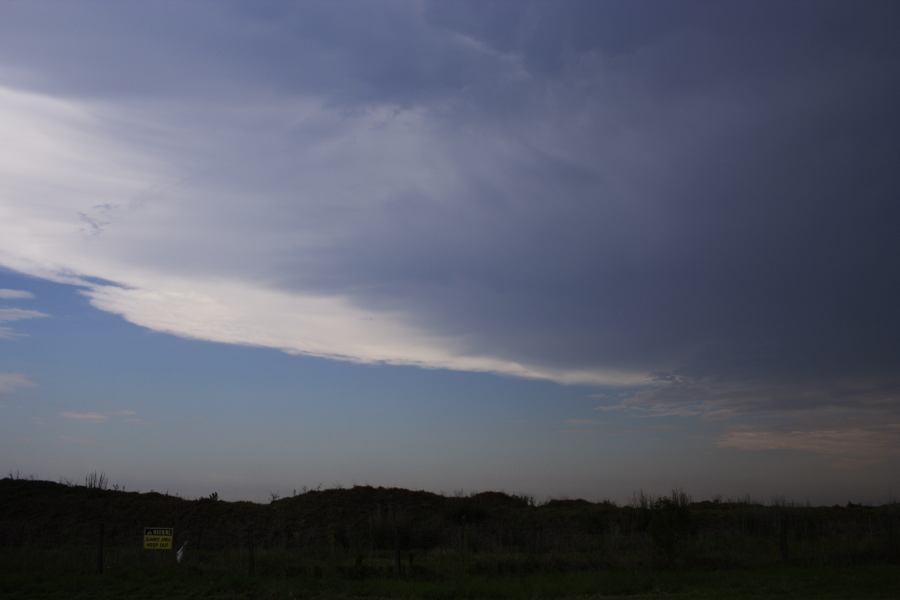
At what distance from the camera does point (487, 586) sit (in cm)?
2216

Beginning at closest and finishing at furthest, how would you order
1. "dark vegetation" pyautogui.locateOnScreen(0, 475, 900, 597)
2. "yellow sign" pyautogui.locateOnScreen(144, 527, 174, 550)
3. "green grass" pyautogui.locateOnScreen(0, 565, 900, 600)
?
"green grass" pyautogui.locateOnScreen(0, 565, 900, 600) → "yellow sign" pyautogui.locateOnScreen(144, 527, 174, 550) → "dark vegetation" pyautogui.locateOnScreen(0, 475, 900, 597)

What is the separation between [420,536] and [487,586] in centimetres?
1657

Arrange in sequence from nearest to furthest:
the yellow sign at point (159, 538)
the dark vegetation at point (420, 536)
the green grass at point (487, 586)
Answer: the green grass at point (487, 586) → the yellow sign at point (159, 538) → the dark vegetation at point (420, 536)

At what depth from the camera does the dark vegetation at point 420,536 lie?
2555cm

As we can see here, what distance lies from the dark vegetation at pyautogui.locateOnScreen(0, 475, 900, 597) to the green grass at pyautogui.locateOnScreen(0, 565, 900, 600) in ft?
1.37

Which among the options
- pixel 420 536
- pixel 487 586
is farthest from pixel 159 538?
pixel 420 536

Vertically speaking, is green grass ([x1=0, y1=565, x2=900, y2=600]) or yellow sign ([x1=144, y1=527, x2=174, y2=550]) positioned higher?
yellow sign ([x1=144, y1=527, x2=174, y2=550])

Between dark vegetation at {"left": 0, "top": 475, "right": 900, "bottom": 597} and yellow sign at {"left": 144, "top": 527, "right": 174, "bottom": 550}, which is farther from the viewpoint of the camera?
dark vegetation at {"left": 0, "top": 475, "right": 900, "bottom": 597}

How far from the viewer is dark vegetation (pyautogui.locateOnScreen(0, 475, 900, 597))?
83.8 ft

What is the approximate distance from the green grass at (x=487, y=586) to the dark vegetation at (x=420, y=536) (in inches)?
16.5

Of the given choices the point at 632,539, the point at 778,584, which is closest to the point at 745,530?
the point at 632,539

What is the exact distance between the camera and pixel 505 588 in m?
21.9

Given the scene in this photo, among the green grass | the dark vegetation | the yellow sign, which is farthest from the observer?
the dark vegetation

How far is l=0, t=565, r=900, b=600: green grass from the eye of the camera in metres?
21.0
